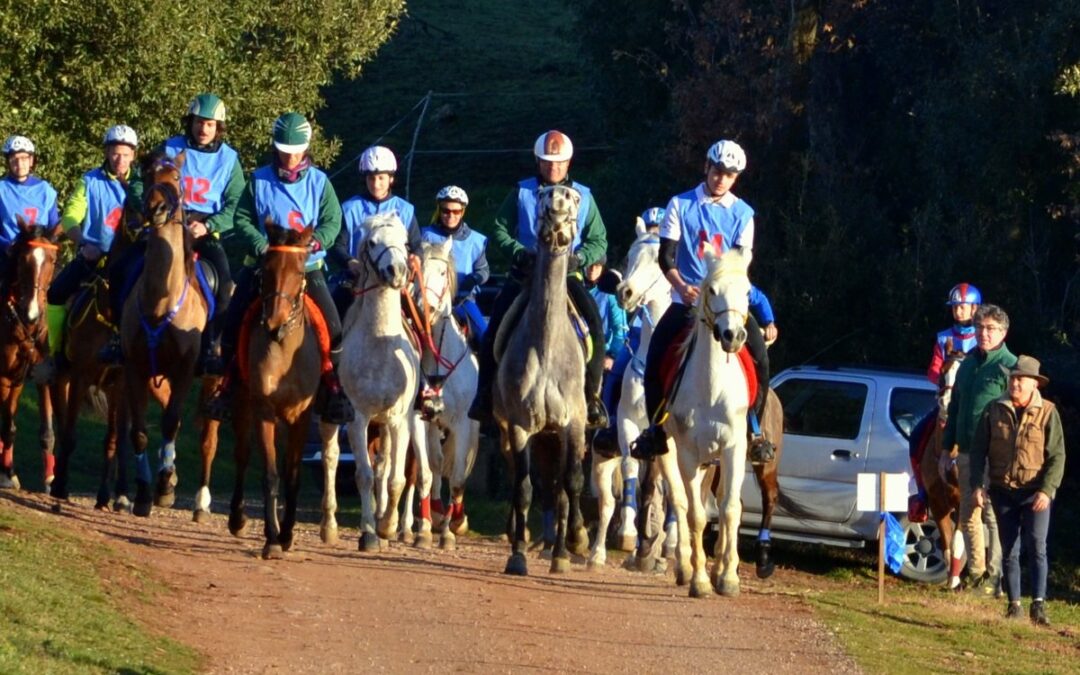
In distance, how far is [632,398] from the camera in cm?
1648

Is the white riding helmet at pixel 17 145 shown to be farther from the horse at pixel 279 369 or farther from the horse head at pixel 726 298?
the horse head at pixel 726 298

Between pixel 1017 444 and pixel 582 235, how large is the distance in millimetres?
3912

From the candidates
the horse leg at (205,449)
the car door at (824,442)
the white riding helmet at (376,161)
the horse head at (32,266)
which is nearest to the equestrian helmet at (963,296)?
the car door at (824,442)

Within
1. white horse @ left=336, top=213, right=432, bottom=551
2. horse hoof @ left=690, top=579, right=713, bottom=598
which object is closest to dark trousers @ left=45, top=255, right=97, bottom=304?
white horse @ left=336, top=213, right=432, bottom=551

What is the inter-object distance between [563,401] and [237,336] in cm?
254

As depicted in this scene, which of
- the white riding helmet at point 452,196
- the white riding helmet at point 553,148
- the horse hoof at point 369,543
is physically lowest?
the horse hoof at point 369,543

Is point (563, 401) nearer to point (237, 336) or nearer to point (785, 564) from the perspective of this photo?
point (237, 336)

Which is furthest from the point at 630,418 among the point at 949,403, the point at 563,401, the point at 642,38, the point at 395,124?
the point at 395,124

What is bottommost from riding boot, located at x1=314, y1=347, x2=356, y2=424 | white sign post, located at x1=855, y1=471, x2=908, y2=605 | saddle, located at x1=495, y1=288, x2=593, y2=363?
white sign post, located at x1=855, y1=471, x2=908, y2=605

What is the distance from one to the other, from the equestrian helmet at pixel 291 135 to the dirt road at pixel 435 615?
3.20m

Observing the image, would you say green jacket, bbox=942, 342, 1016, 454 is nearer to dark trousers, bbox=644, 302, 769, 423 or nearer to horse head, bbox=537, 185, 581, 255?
dark trousers, bbox=644, 302, 769, 423

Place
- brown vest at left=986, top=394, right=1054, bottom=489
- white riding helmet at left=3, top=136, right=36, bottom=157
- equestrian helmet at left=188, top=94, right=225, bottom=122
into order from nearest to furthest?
1. brown vest at left=986, top=394, right=1054, bottom=489
2. equestrian helmet at left=188, top=94, right=225, bottom=122
3. white riding helmet at left=3, top=136, right=36, bottom=157

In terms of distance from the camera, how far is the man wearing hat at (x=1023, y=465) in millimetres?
15664

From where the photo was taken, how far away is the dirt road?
37.4 ft
